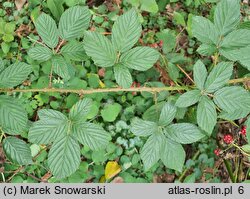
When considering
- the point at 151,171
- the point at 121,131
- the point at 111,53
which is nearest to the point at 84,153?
the point at 121,131

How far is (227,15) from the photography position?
1324mm

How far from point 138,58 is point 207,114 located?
30 cm

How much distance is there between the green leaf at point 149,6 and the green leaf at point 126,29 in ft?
2.54

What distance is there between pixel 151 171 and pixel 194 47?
2.40ft

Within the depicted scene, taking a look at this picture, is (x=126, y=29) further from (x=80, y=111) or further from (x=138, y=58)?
(x=80, y=111)

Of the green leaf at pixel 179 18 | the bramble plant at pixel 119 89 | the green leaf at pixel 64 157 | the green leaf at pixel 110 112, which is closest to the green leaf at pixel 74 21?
the bramble plant at pixel 119 89

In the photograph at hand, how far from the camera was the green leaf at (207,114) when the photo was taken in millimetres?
1284

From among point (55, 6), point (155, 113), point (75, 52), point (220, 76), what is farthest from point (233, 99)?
point (55, 6)

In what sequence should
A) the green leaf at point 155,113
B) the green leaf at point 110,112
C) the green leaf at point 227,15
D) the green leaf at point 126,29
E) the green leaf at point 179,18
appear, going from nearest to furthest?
1. the green leaf at point 126,29
2. the green leaf at point 227,15
3. the green leaf at point 155,113
4. the green leaf at point 110,112
5. the green leaf at point 179,18

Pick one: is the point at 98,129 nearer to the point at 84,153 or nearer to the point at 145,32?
the point at 84,153

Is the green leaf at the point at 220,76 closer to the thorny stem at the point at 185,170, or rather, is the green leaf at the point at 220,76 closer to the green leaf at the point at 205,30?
the green leaf at the point at 205,30

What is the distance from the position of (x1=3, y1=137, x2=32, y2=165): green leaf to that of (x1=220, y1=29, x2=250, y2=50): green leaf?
794 millimetres

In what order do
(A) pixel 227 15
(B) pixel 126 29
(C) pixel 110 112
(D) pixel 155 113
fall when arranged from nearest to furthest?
1. (B) pixel 126 29
2. (A) pixel 227 15
3. (D) pixel 155 113
4. (C) pixel 110 112

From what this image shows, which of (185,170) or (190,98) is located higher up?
(190,98)
